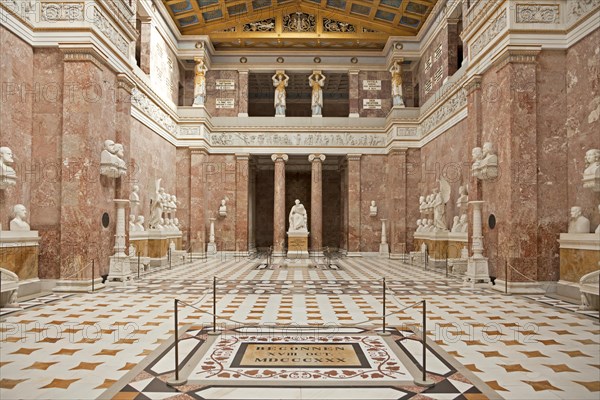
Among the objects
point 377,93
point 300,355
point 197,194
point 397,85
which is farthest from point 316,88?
point 300,355

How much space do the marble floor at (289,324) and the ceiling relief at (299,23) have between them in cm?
1430

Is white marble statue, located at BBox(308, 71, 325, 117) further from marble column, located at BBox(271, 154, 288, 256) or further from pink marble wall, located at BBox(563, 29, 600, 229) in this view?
pink marble wall, located at BBox(563, 29, 600, 229)

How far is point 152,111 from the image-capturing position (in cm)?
1814

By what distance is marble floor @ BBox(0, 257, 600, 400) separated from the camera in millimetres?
4469

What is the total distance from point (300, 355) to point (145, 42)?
15.9 m

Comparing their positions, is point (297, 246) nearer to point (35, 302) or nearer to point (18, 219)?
point (18, 219)

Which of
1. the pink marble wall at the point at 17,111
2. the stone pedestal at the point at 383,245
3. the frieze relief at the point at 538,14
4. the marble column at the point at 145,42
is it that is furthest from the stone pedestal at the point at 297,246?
the frieze relief at the point at 538,14

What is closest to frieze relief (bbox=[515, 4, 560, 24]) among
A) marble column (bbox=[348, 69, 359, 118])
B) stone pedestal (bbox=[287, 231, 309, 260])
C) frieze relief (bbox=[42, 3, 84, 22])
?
frieze relief (bbox=[42, 3, 84, 22])

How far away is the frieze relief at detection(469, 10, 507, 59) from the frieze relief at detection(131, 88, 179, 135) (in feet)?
33.6

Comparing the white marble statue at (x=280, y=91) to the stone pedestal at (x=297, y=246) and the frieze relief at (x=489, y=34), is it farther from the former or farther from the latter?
the frieze relief at (x=489, y=34)

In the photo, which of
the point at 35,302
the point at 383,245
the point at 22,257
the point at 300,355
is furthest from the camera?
the point at 383,245

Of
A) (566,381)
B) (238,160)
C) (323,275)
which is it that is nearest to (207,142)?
(238,160)

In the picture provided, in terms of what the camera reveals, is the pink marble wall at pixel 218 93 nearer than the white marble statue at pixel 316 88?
Yes

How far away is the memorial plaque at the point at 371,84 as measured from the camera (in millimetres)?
24641
